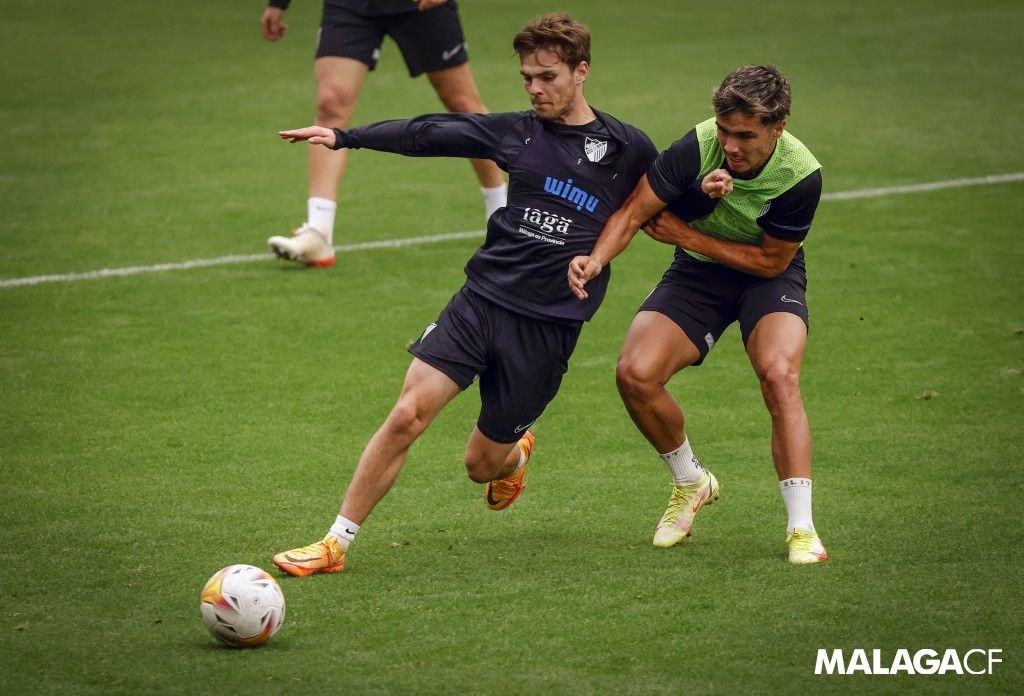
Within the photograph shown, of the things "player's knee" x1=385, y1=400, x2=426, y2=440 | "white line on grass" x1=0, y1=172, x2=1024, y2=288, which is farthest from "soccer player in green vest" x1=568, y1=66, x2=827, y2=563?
"white line on grass" x1=0, y1=172, x2=1024, y2=288

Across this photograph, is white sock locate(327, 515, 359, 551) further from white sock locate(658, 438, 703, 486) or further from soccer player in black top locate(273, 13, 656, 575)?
white sock locate(658, 438, 703, 486)

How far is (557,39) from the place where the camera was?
6645 millimetres

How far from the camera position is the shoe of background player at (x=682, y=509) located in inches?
278

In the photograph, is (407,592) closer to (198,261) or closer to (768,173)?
(768,173)

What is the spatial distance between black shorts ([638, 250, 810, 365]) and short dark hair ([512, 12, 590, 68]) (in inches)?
49.8

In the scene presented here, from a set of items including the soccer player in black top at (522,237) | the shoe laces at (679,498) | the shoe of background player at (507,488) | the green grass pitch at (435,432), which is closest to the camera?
the green grass pitch at (435,432)

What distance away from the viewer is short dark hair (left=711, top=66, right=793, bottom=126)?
21.6 ft

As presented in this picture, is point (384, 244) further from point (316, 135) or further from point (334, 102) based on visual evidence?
point (316, 135)

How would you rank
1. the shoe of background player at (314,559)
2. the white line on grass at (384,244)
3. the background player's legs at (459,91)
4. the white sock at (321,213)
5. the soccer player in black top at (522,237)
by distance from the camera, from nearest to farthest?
the shoe of background player at (314,559)
the soccer player in black top at (522,237)
the white line on grass at (384,244)
the white sock at (321,213)
the background player's legs at (459,91)

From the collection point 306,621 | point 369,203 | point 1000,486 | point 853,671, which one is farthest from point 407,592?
point 369,203

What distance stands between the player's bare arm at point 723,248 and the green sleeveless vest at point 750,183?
5 cm

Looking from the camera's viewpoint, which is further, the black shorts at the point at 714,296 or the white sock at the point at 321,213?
the white sock at the point at 321,213

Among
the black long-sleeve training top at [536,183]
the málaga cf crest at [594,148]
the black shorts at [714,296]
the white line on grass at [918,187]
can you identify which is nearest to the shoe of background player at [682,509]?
the black shorts at [714,296]

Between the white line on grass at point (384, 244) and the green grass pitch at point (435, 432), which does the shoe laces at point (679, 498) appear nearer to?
the green grass pitch at point (435, 432)
